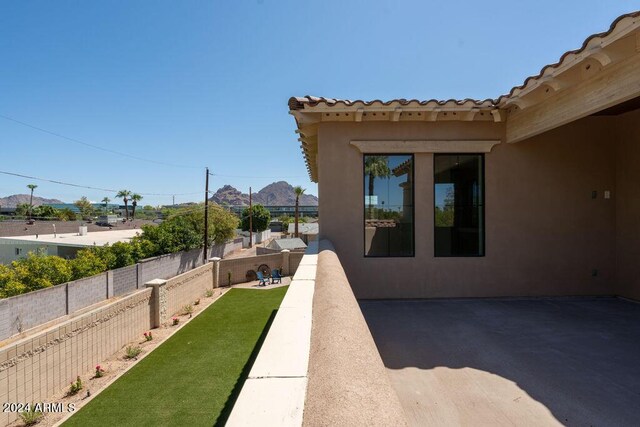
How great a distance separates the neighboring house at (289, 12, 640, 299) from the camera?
19.6 feet

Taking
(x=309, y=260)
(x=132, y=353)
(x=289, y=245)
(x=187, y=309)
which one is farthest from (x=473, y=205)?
(x=289, y=245)

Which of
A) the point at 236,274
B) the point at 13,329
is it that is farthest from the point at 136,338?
the point at 236,274

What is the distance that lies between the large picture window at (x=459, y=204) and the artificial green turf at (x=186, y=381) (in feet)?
16.8

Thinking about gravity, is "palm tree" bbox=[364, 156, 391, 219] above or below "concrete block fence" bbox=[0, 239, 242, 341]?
above

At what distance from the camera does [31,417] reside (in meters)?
5.63

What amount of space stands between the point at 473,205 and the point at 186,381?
6.97m

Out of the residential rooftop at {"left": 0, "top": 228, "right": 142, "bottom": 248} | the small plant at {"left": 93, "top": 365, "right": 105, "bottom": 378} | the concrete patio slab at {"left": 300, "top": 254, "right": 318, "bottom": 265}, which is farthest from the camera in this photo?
the residential rooftop at {"left": 0, "top": 228, "right": 142, "bottom": 248}

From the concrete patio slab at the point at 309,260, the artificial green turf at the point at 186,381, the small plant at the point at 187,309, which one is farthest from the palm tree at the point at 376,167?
the small plant at the point at 187,309

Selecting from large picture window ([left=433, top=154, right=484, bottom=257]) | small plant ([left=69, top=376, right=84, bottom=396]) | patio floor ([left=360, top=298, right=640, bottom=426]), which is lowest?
small plant ([left=69, top=376, right=84, bottom=396])

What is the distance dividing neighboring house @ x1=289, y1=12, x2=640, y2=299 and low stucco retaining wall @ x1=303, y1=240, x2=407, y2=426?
13.3 ft

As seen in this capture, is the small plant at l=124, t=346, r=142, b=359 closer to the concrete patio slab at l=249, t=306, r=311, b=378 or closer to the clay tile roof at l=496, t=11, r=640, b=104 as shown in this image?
the concrete patio slab at l=249, t=306, r=311, b=378

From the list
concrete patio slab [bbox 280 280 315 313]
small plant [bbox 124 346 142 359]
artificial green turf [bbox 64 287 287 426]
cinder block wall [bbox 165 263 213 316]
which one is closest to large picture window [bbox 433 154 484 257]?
concrete patio slab [bbox 280 280 315 313]

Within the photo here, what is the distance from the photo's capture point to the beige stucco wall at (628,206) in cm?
563

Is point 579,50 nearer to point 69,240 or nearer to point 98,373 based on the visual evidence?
point 98,373
